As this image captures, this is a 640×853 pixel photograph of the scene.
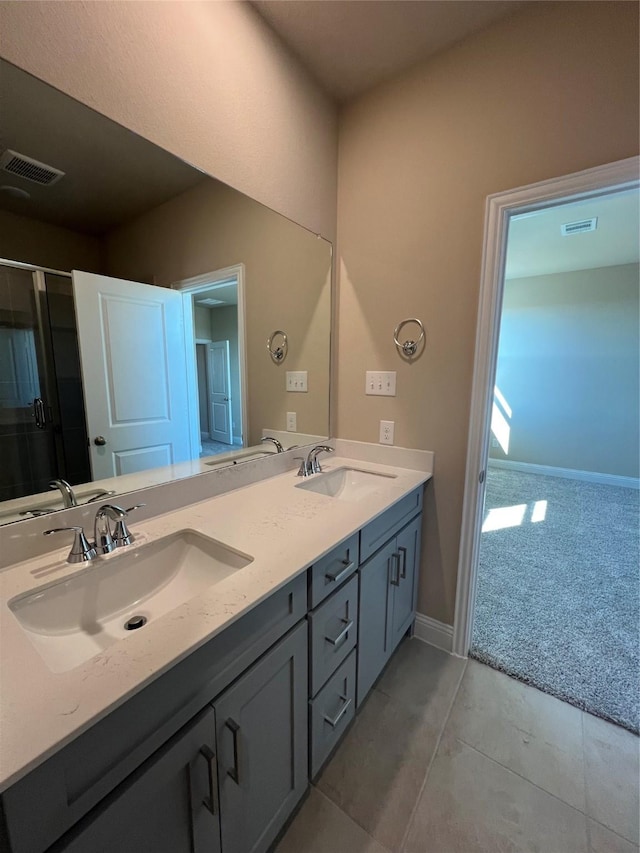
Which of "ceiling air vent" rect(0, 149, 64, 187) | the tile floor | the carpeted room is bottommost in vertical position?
the tile floor

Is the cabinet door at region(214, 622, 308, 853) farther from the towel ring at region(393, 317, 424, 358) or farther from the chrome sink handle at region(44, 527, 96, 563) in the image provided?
the towel ring at region(393, 317, 424, 358)

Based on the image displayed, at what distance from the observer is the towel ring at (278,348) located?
1646mm

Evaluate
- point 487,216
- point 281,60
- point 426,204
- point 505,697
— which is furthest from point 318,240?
point 505,697

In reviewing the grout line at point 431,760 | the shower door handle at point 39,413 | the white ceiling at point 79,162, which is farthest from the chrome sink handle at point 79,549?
the grout line at point 431,760

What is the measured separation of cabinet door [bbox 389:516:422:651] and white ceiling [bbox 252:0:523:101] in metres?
1.95

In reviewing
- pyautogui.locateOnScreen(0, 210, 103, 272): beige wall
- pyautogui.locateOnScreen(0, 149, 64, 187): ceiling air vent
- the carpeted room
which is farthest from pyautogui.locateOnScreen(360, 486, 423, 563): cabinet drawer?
pyautogui.locateOnScreen(0, 149, 64, 187): ceiling air vent

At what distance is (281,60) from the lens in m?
1.41

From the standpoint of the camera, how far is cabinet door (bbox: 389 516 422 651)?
4.86 ft

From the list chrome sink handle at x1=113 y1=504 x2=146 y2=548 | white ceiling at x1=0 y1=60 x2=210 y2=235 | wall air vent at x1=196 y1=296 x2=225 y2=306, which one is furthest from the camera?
wall air vent at x1=196 y1=296 x2=225 y2=306

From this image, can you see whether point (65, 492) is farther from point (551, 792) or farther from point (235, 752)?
point (551, 792)

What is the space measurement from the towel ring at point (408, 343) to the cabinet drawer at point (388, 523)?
64cm

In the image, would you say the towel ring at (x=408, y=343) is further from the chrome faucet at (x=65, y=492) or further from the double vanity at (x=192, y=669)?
the chrome faucet at (x=65, y=492)

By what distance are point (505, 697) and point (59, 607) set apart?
170 centimetres

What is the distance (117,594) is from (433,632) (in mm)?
1504
